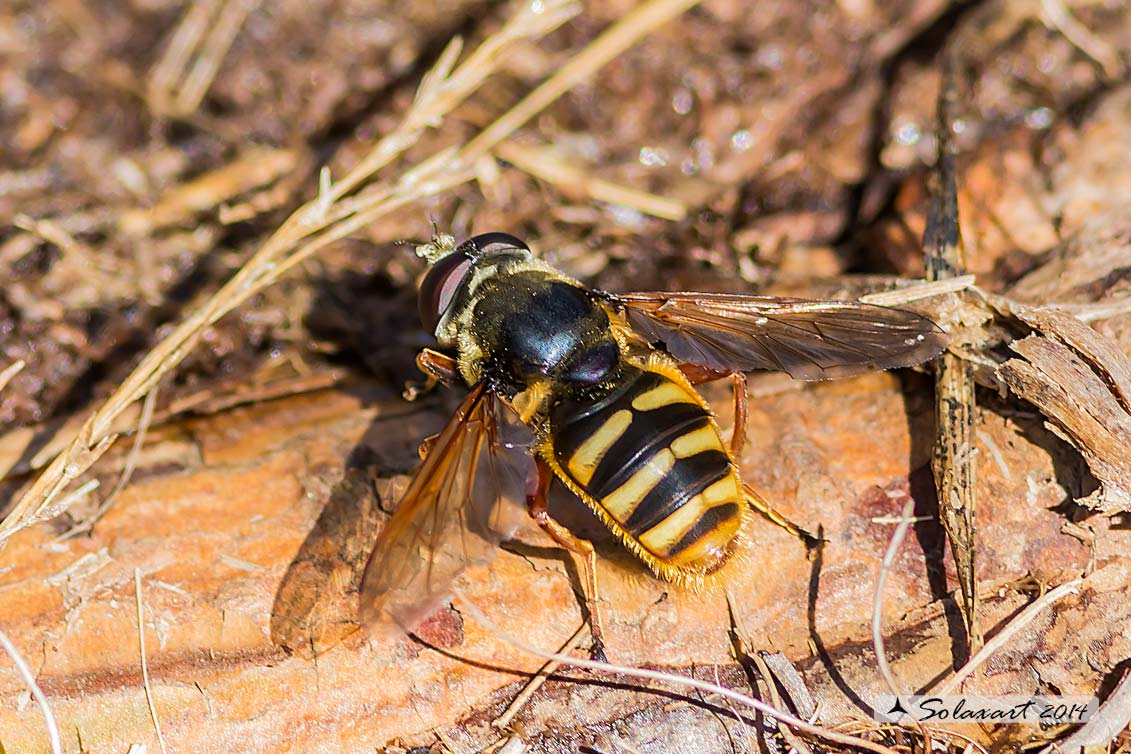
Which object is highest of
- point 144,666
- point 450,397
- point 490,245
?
point 490,245

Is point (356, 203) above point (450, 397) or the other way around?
above

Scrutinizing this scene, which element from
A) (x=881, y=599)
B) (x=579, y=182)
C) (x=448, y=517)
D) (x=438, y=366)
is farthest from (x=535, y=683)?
(x=579, y=182)

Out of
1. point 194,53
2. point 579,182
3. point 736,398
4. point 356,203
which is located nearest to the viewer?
point 736,398

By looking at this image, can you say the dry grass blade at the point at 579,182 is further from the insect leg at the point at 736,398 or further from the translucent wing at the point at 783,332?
the insect leg at the point at 736,398

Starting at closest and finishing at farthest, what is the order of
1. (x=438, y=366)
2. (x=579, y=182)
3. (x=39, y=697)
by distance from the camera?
(x=39, y=697)
(x=438, y=366)
(x=579, y=182)

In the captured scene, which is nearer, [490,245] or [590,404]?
[590,404]

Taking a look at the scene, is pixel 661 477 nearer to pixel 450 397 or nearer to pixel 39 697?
pixel 450 397

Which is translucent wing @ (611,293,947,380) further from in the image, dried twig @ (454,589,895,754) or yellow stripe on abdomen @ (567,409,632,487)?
dried twig @ (454,589,895,754)
